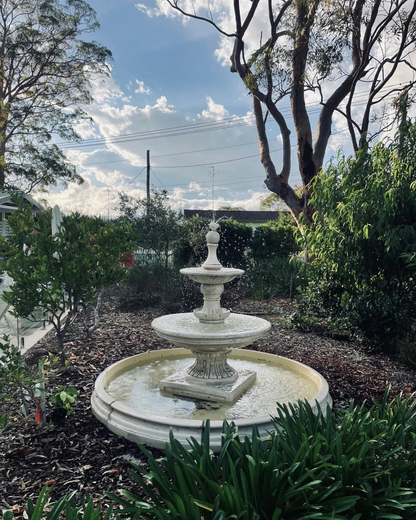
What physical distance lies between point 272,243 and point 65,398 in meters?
10.5

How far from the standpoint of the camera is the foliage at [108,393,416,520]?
1.75m

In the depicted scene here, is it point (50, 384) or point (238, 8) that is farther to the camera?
point (238, 8)

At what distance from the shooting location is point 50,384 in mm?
4387

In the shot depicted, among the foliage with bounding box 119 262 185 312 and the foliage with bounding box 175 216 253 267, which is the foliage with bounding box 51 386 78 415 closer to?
the foliage with bounding box 119 262 185 312

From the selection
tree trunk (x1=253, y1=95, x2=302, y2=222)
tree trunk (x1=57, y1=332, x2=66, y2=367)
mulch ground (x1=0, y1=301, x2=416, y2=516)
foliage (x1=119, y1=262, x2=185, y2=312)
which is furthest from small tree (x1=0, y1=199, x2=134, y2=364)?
tree trunk (x1=253, y1=95, x2=302, y2=222)

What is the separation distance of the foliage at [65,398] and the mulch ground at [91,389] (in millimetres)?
147

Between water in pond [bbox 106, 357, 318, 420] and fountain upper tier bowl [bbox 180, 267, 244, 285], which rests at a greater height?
fountain upper tier bowl [bbox 180, 267, 244, 285]

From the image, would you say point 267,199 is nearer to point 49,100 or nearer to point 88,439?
point 49,100

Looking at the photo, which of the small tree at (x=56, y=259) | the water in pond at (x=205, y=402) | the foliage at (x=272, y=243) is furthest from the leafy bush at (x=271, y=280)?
the small tree at (x=56, y=259)

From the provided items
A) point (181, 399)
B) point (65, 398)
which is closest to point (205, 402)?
point (181, 399)

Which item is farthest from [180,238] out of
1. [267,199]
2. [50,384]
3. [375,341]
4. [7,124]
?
[267,199]

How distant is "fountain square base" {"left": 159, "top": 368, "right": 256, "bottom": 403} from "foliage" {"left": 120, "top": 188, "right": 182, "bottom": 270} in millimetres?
6062

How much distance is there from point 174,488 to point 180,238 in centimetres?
891

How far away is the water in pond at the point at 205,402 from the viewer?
3.85 meters
